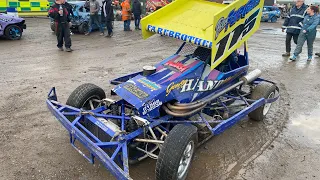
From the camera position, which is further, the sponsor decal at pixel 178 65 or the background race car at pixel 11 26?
the background race car at pixel 11 26

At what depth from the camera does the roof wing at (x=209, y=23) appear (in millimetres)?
4070

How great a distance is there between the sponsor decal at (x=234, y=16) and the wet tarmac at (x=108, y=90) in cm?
172

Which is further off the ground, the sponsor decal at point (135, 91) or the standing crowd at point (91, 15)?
the standing crowd at point (91, 15)

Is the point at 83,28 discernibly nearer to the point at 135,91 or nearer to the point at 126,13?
the point at 126,13

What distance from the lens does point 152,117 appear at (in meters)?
3.82

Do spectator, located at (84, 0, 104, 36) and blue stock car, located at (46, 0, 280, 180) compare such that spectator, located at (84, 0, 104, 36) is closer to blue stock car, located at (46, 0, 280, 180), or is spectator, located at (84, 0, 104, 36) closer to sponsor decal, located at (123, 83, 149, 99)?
blue stock car, located at (46, 0, 280, 180)

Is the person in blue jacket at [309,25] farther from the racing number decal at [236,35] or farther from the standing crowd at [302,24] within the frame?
the racing number decal at [236,35]

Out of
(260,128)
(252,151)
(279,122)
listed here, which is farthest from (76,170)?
(279,122)

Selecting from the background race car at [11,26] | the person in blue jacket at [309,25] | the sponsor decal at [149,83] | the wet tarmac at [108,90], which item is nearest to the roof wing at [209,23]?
the sponsor decal at [149,83]

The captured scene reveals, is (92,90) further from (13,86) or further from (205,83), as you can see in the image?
(13,86)

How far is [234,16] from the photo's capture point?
429 cm

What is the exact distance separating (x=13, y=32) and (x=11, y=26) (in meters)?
0.25

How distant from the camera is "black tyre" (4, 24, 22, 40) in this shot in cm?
1111

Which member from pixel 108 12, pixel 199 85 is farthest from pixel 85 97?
pixel 108 12
